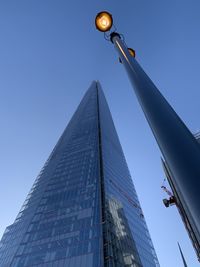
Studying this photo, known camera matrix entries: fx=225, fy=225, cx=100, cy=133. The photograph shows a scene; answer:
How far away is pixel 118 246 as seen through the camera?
188ft

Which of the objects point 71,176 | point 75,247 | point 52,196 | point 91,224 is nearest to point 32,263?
point 75,247

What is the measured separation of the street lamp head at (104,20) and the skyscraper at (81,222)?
50.5 metres

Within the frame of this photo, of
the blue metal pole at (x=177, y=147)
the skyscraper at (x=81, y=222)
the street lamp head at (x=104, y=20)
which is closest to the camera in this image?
the blue metal pole at (x=177, y=147)

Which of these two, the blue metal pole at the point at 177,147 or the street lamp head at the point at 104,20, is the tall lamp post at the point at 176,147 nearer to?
the blue metal pole at the point at 177,147

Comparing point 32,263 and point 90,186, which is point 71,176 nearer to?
point 90,186

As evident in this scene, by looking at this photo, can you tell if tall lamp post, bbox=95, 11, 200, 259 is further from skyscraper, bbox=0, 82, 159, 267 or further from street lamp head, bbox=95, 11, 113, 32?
skyscraper, bbox=0, 82, 159, 267

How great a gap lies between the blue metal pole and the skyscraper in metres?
51.4

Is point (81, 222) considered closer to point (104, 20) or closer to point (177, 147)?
point (104, 20)

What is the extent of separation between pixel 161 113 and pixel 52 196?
81.7 m

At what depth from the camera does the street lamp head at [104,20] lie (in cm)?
582

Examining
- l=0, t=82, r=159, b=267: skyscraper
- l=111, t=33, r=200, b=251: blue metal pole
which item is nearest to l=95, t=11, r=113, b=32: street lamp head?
l=111, t=33, r=200, b=251: blue metal pole

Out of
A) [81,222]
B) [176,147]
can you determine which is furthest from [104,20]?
[81,222]

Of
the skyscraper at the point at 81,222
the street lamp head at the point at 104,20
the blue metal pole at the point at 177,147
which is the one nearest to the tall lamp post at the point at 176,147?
the blue metal pole at the point at 177,147

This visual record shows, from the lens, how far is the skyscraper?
5366cm
